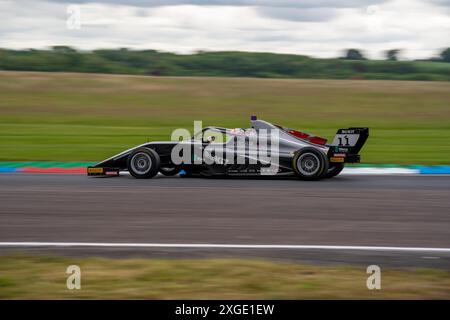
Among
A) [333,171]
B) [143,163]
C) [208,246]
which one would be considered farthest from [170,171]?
[208,246]

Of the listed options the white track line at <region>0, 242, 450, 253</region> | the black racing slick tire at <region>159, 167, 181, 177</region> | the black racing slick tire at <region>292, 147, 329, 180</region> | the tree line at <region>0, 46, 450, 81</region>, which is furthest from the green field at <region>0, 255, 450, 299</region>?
the tree line at <region>0, 46, 450, 81</region>

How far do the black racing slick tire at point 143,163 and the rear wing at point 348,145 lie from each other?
3.16 meters

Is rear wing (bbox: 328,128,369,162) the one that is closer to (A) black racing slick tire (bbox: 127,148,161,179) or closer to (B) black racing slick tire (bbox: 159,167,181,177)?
(B) black racing slick tire (bbox: 159,167,181,177)

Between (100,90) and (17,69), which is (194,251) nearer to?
(100,90)

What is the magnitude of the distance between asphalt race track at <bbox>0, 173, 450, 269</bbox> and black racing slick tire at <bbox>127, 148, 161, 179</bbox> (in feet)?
1.18

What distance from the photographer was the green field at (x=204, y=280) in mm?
5551

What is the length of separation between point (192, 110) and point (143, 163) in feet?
66.1

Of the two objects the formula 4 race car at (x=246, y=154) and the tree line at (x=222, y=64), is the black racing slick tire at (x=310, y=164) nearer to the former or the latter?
the formula 4 race car at (x=246, y=154)

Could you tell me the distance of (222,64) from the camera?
5928 centimetres

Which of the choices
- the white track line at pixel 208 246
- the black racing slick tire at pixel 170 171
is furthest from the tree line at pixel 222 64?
the white track line at pixel 208 246

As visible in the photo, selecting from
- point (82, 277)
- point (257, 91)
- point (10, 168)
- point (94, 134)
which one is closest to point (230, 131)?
point (10, 168)

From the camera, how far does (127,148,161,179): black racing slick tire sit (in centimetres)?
1325

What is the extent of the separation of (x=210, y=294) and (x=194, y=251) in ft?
5.47

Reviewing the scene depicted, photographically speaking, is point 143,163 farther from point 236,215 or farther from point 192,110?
point 192,110
